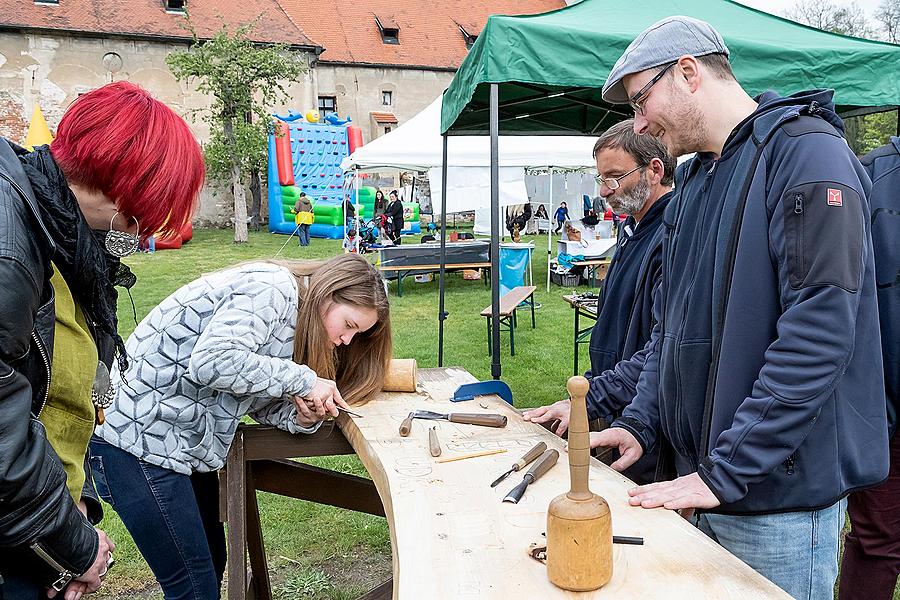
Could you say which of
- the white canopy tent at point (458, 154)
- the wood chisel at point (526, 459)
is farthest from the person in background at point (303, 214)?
the wood chisel at point (526, 459)

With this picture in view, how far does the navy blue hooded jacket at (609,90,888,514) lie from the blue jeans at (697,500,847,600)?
6cm

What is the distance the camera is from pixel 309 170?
2145cm

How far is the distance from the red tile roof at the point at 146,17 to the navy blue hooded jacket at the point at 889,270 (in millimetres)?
22122

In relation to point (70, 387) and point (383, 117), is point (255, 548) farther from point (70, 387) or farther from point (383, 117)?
point (383, 117)

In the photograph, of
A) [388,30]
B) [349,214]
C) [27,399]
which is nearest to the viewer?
[27,399]

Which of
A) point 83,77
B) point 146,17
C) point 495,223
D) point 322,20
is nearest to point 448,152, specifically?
point 495,223

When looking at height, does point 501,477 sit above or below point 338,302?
below

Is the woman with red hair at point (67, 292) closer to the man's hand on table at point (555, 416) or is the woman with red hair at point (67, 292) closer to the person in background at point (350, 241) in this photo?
the man's hand on table at point (555, 416)

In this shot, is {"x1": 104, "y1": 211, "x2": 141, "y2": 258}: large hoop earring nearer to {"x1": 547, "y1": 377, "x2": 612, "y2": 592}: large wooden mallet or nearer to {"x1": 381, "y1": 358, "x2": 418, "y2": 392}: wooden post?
{"x1": 547, "y1": 377, "x2": 612, "y2": 592}: large wooden mallet

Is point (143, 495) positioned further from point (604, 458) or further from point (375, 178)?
point (375, 178)

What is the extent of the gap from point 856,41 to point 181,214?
12.9 ft

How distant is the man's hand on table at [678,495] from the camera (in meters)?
1.32

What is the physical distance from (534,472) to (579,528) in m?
0.53

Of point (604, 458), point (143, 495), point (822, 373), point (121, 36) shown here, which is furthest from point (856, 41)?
point (121, 36)
